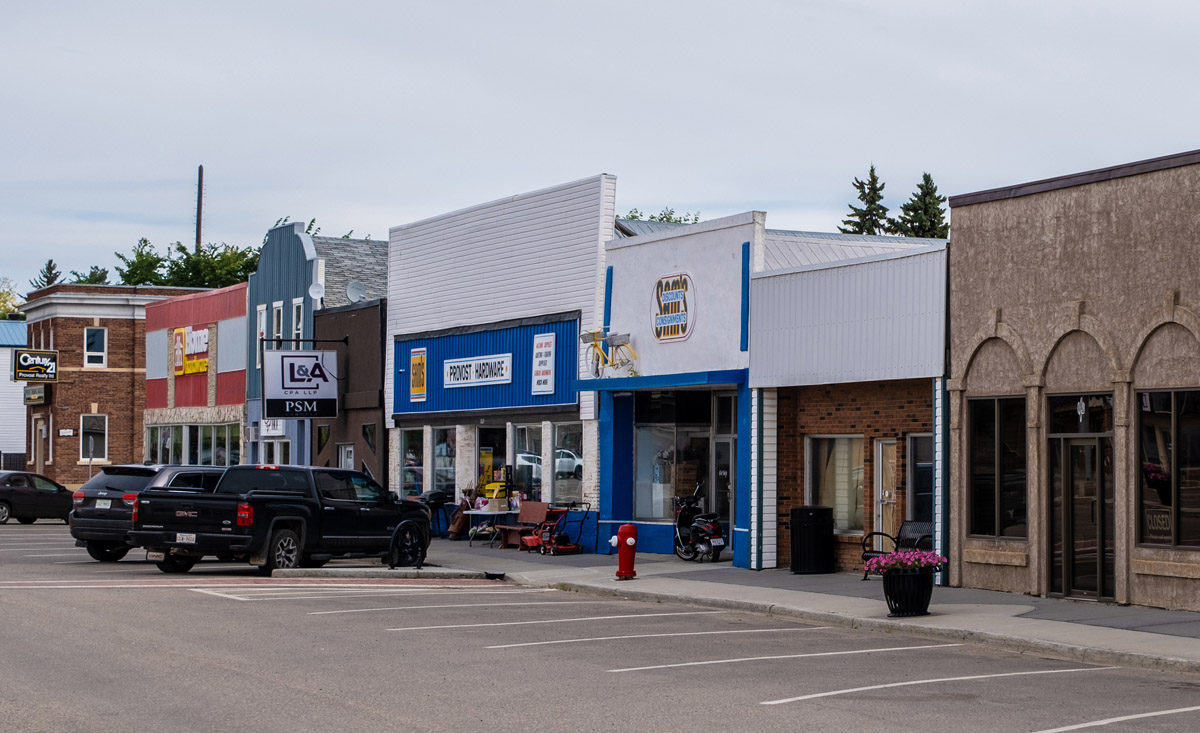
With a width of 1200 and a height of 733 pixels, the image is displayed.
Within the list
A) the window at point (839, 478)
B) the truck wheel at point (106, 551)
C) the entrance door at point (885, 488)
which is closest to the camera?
the entrance door at point (885, 488)

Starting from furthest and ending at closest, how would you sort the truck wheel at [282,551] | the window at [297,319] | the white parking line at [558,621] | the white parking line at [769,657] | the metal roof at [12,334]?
the metal roof at [12,334] < the window at [297,319] < the truck wheel at [282,551] < the white parking line at [558,621] < the white parking line at [769,657]

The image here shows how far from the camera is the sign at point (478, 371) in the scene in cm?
3148

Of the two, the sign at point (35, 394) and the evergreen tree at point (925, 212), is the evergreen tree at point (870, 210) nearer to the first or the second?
the evergreen tree at point (925, 212)

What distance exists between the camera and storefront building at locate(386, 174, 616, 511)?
1145 inches

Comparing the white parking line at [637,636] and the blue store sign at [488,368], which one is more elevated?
the blue store sign at [488,368]

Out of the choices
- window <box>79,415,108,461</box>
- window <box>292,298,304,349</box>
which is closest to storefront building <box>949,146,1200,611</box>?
window <box>292,298,304,349</box>

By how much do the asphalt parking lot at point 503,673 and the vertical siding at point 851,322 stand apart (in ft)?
17.1

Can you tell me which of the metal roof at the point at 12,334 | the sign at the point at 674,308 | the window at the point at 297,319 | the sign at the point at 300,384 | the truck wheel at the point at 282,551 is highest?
the metal roof at the point at 12,334

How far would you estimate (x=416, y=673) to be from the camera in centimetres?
1252

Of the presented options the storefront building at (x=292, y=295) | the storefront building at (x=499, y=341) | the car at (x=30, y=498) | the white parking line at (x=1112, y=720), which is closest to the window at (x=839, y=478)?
the storefront building at (x=499, y=341)

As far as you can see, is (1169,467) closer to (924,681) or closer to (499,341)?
(924,681)

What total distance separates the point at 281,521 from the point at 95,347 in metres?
40.7

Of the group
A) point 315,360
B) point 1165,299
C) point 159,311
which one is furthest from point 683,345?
point 159,311

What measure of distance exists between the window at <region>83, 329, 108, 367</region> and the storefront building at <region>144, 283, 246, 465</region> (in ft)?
33.4
